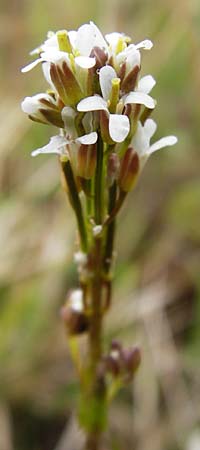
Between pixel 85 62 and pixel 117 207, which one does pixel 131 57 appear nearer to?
pixel 85 62

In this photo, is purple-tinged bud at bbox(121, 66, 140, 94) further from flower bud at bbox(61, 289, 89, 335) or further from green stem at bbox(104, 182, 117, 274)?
flower bud at bbox(61, 289, 89, 335)

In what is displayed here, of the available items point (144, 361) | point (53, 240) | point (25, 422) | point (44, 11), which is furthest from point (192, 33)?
point (25, 422)

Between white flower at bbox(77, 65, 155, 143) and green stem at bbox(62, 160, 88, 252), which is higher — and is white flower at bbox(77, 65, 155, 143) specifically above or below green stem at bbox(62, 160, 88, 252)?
above

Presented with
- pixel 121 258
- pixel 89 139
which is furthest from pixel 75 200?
pixel 121 258

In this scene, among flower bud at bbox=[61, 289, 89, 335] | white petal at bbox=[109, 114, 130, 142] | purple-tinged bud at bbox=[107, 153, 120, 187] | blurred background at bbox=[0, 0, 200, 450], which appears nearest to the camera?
white petal at bbox=[109, 114, 130, 142]

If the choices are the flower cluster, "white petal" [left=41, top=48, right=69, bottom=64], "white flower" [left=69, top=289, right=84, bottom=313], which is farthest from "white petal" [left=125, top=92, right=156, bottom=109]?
"white flower" [left=69, top=289, right=84, bottom=313]

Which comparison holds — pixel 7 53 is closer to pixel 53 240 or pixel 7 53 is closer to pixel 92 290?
pixel 53 240

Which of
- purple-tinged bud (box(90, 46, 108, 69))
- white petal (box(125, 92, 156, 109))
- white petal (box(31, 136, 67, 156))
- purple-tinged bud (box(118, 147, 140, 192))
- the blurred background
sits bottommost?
the blurred background

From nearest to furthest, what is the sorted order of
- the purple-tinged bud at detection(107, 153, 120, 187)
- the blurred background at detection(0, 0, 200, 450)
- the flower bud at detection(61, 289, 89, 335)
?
the purple-tinged bud at detection(107, 153, 120, 187), the flower bud at detection(61, 289, 89, 335), the blurred background at detection(0, 0, 200, 450)
